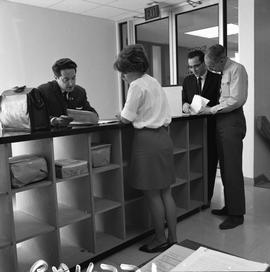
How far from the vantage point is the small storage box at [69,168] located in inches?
81.7

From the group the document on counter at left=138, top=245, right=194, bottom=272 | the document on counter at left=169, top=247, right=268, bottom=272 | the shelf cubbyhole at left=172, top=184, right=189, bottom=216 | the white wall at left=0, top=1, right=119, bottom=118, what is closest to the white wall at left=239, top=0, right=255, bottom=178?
the shelf cubbyhole at left=172, top=184, right=189, bottom=216

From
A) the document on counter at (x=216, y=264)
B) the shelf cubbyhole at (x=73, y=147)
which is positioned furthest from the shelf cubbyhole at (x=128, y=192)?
the document on counter at (x=216, y=264)

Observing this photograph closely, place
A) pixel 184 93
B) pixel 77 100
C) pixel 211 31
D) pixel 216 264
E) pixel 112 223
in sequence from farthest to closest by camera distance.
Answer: pixel 211 31, pixel 184 93, pixel 77 100, pixel 112 223, pixel 216 264

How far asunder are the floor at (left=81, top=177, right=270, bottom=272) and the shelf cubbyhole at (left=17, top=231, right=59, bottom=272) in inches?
12.4

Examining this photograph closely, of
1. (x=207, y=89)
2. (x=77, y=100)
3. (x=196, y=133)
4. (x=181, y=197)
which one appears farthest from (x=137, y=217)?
(x=207, y=89)

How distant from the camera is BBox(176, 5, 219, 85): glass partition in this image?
4906 mm

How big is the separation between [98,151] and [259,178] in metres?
2.76

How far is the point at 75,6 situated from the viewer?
4.82 m

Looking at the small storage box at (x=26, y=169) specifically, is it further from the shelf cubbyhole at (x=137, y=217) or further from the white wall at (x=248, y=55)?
the white wall at (x=248, y=55)

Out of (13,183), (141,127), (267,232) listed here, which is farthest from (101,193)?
(267,232)

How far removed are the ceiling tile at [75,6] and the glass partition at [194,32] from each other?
1442mm

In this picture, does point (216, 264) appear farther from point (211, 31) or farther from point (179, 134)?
point (211, 31)

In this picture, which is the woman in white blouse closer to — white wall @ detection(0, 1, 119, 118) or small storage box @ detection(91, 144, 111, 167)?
small storage box @ detection(91, 144, 111, 167)

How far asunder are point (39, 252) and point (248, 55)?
328cm
